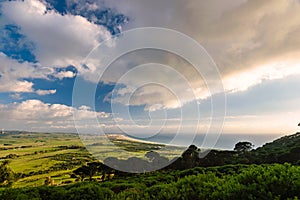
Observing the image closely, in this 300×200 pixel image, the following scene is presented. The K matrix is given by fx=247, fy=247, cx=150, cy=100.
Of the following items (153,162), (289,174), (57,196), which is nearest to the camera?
(289,174)

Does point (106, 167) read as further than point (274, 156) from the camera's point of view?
Yes

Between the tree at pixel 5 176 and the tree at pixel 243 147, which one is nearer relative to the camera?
the tree at pixel 243 147

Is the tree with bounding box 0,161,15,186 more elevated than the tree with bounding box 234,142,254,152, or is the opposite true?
the tree with bounding box 234,142,254,152

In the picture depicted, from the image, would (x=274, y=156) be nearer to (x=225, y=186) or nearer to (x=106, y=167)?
(x=106, y=167)

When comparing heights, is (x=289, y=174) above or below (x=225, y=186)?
above

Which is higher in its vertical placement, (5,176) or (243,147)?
(243,147)

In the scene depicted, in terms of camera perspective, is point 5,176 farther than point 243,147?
Yes

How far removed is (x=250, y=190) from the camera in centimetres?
683

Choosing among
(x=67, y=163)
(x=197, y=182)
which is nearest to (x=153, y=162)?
(x=197, y=182)

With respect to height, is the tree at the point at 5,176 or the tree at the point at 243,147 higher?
the tree at the point at 243,147

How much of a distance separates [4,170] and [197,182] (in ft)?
208

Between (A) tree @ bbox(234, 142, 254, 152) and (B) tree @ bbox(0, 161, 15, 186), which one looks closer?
(A) tree @ bbox(234, 142, 254, 152)

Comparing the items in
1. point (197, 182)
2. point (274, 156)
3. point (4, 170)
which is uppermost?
point (274, 156)

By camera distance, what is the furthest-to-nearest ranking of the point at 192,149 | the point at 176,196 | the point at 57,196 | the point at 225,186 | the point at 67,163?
the point at 67,163
the point at 192,149
the point at 57,196
the point at 176,196
the point at 225,186
